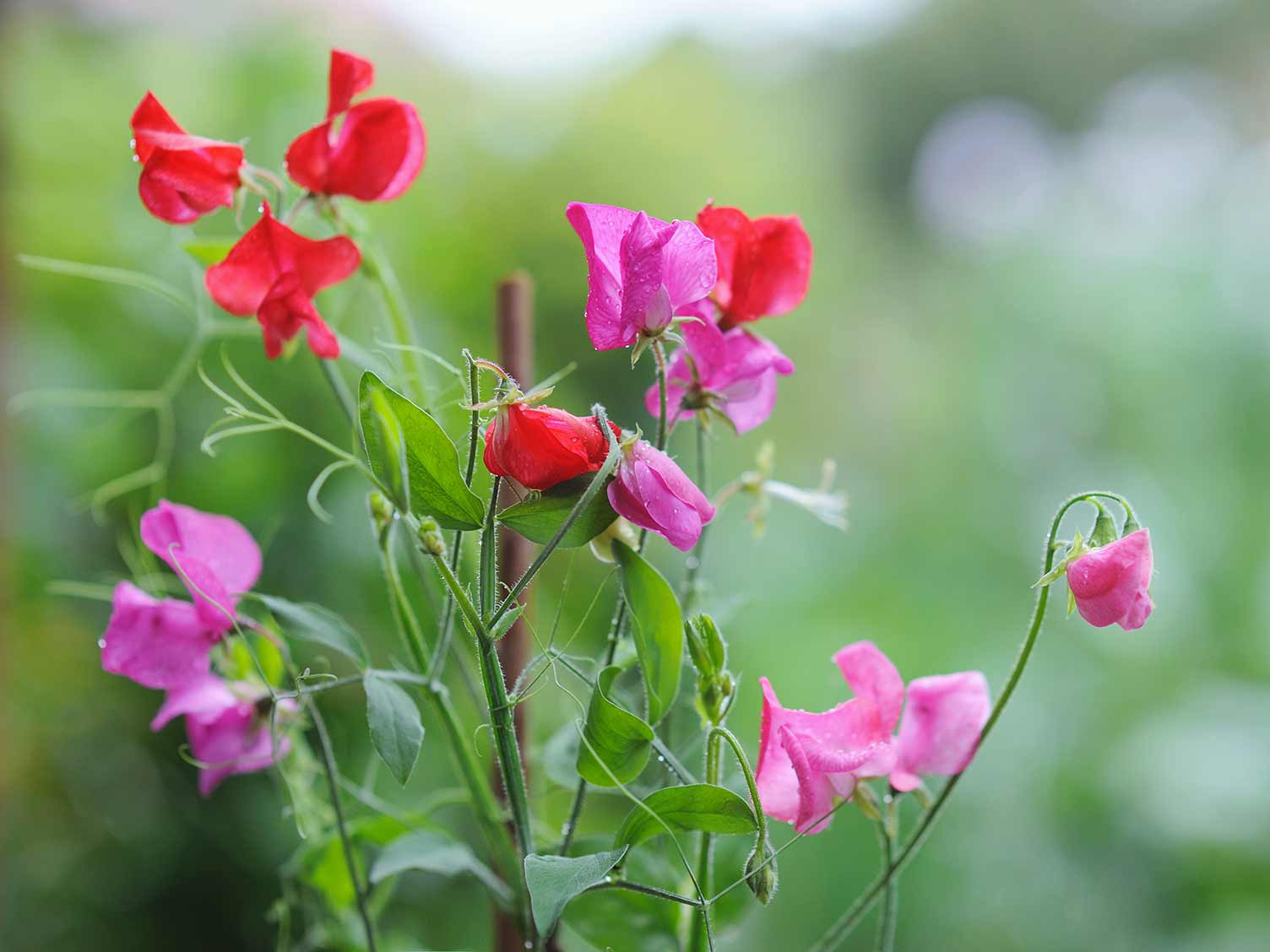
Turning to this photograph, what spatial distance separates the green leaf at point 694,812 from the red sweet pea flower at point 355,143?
0.66 ft

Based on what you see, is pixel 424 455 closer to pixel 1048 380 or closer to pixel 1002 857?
pixel 1002 857

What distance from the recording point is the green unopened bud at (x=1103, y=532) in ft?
0.94

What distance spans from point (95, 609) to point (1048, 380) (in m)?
1.72

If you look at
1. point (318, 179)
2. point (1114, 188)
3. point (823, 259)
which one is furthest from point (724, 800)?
point (1114, 188)

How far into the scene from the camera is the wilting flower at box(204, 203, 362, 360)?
0.32 m

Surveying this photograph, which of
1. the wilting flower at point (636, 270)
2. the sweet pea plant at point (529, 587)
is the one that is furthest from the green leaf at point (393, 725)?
the wilting flower at point (636, 270)

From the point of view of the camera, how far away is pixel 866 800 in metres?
0.31

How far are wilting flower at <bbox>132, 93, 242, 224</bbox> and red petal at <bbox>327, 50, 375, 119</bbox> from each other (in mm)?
34

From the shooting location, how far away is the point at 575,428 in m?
0.26

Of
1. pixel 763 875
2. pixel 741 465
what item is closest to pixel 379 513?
pixel 763 875

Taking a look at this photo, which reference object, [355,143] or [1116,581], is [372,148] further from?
[1116,581]

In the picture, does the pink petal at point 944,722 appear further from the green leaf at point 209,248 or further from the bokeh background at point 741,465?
the green leaf at point 209,248

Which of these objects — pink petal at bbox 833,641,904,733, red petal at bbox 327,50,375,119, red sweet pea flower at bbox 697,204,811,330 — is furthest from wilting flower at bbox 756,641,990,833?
red petal at bbox 327,50,375,119

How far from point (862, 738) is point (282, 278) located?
0.21m
